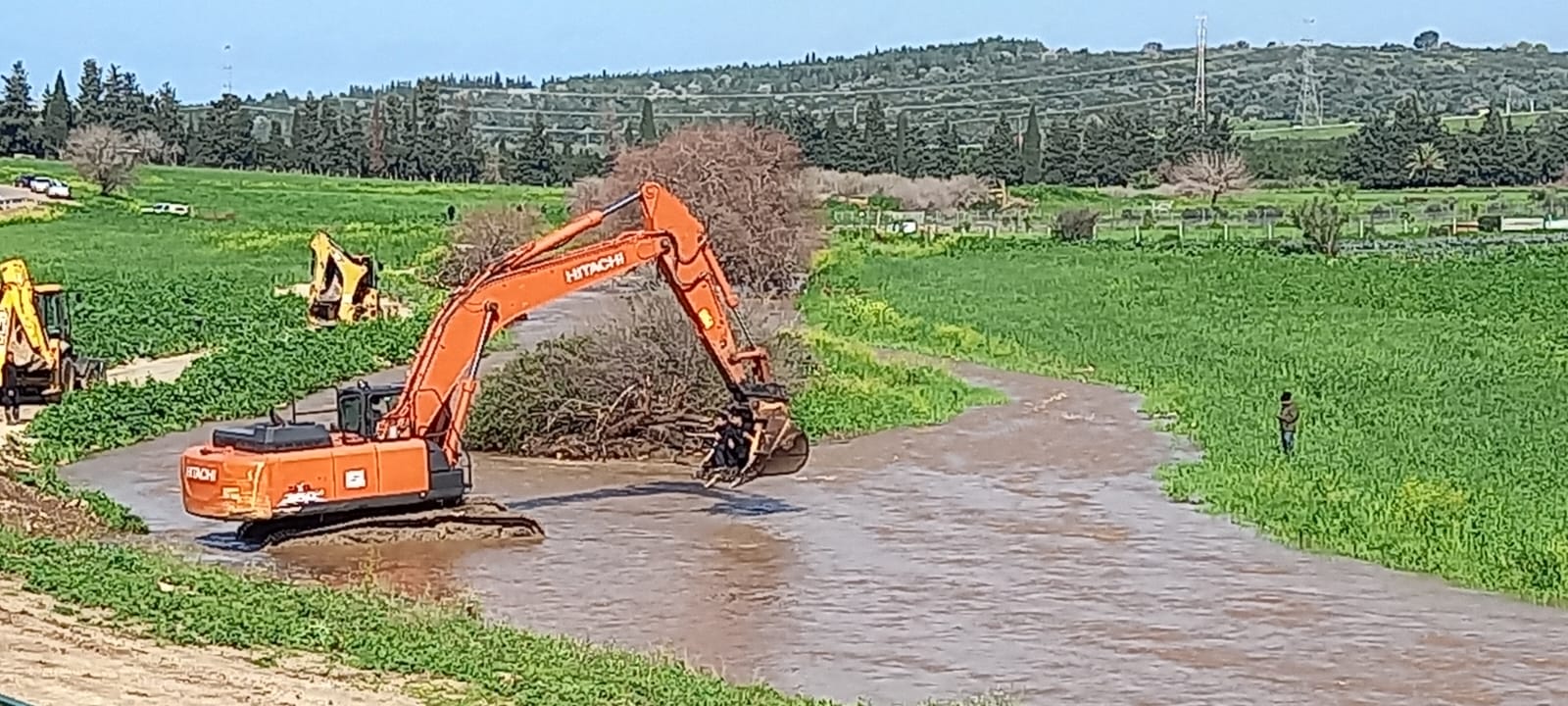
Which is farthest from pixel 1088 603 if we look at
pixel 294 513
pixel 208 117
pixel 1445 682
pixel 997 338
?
pixel 208 117

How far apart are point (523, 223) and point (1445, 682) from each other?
41440mm

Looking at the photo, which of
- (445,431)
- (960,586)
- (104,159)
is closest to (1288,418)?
(960,586)

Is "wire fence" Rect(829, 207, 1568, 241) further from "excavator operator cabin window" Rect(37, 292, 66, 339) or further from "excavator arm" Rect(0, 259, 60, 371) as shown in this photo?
"excavator arm" Rect(0, 259, 60, 371)

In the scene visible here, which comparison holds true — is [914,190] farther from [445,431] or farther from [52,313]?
[445,431]

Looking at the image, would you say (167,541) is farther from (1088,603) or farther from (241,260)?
(241,260)

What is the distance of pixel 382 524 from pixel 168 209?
216 feet

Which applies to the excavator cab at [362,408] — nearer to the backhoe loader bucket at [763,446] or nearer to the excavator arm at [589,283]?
the excavator arm at [589,283]

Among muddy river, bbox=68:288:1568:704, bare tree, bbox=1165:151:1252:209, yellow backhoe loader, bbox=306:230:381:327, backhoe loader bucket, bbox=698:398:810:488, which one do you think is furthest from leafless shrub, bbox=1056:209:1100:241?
backhoe loader bucket, bbox=698:398:810:488

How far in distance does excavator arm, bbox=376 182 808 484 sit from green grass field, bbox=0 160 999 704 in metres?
3.26

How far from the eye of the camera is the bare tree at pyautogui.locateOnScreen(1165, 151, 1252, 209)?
102438 mm

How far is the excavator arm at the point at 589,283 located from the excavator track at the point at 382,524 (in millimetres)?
620

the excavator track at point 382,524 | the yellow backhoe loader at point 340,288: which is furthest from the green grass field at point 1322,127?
the excavator track at point 382,524

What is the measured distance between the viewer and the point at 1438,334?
3975 cm

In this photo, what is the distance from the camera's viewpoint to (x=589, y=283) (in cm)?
2052
